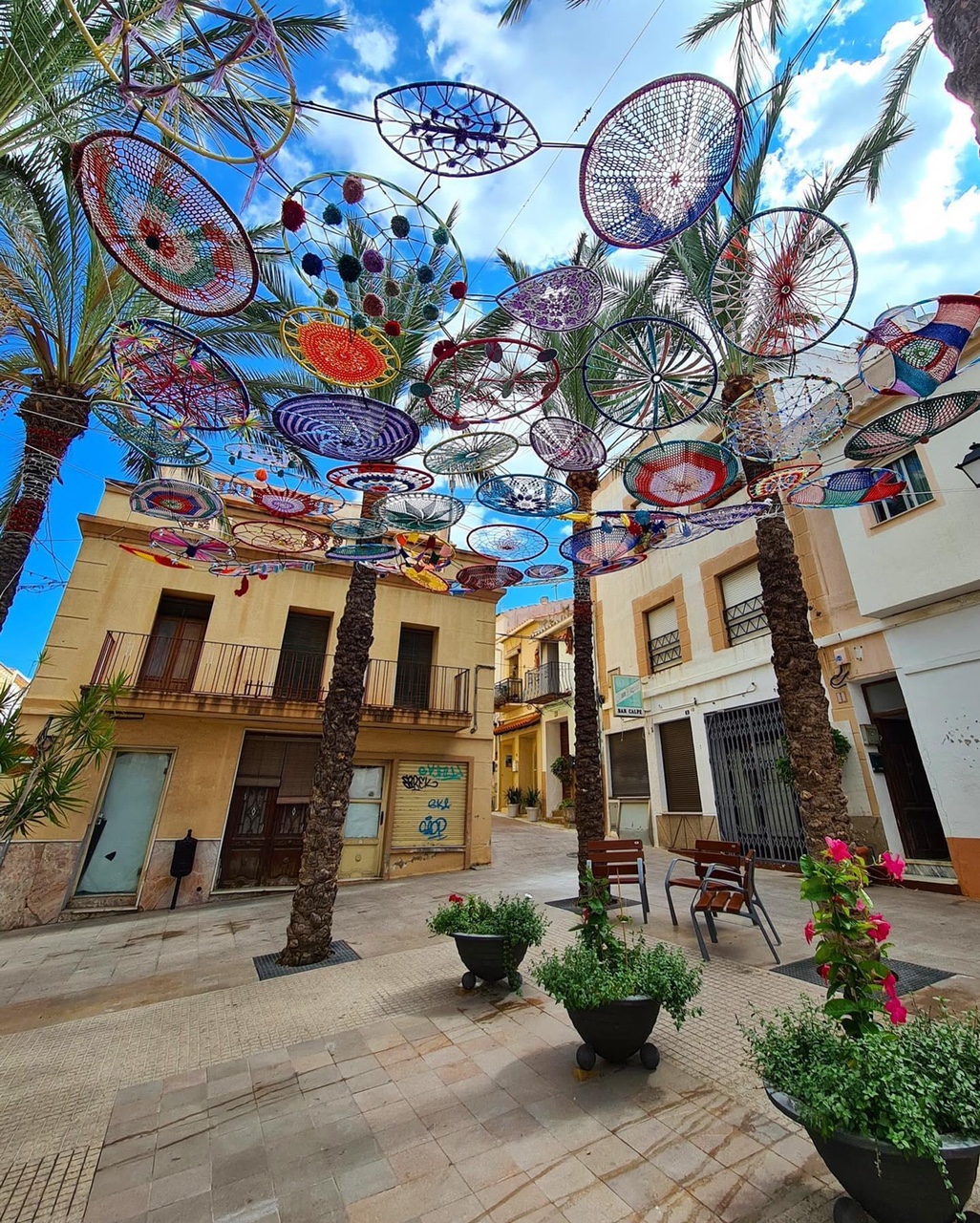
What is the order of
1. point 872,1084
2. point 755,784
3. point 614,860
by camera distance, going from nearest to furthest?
point 872,1084, point 614,860, point 755,784

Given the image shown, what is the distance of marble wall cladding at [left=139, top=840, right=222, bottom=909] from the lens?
9195 mm

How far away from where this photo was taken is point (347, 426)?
12.8 ft

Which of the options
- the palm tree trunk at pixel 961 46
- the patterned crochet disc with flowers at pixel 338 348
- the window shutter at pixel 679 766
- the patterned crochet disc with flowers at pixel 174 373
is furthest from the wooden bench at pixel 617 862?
the window shutter at pixel 679 766

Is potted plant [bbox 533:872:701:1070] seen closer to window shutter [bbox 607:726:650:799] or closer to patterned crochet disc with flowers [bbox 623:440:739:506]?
patterned crochet disc with flowers [bbox 623:440:739:506]

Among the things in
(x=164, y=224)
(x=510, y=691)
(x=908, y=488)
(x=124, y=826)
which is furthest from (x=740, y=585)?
(x=124, y=826)

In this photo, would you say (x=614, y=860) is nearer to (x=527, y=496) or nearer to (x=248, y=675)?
(x=527, y=496)

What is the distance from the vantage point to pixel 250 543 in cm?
693

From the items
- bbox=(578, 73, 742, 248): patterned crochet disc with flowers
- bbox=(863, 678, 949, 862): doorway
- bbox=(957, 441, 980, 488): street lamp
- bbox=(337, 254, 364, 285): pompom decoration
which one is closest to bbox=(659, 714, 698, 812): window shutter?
bbox=(863, 678, 949, 862): doorway

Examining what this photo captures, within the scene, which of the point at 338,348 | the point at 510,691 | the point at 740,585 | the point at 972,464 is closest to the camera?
the point at 338,348

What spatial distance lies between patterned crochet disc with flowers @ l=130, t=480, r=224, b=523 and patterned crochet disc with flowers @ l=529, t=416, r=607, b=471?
3.63 m

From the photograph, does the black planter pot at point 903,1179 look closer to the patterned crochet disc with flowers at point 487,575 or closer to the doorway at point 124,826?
the patterned crochet disc with flowers at point 487,575

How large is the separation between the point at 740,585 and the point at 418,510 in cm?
1041

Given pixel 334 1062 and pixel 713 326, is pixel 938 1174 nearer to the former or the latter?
pixel 334 1062

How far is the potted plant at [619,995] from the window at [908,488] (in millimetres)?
8889
